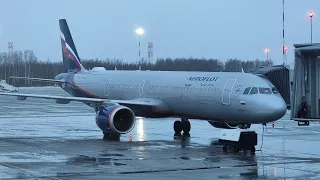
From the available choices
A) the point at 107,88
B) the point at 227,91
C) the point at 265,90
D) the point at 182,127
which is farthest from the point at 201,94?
the point at 107,88

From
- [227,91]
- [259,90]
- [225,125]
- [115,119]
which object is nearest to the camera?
[259,90]

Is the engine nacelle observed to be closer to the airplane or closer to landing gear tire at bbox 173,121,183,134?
landing gear tire at bbox 173,121,183,134

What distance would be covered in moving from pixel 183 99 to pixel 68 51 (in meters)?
13.5

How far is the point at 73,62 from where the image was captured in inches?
1545

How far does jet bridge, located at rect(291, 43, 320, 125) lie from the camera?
17547 mm

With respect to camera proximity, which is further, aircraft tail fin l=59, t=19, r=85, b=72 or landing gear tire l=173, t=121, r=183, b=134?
aircraft tail fin l=59, t=19, r=85, b=72

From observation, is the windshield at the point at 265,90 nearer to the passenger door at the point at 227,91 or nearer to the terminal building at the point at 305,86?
the passenger door at the point at 227,91

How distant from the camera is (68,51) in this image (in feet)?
130

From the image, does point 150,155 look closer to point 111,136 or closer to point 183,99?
point 183,99

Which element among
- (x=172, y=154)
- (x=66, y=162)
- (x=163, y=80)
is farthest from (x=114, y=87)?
(x=66, y=162)

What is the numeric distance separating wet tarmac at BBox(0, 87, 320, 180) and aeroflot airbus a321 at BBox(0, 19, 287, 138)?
1.00 m

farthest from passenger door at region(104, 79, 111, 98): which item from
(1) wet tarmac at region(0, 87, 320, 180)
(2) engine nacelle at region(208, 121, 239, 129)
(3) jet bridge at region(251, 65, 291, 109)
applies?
(3) jet bridge at region(251, 65, 291, 109)

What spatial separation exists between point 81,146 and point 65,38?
16764mm

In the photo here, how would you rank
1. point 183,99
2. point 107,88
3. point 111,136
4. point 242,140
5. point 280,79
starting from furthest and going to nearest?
point 107,88 → point 111,136 → point 183,99 → point 280,79 → point 242,140
